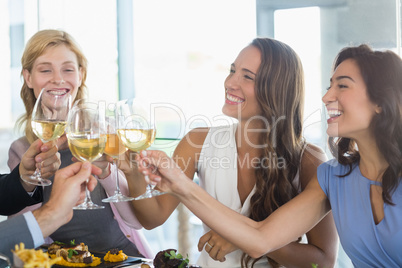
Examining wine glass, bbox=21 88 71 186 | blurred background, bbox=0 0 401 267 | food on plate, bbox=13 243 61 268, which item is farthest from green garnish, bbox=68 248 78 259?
blurred background, bbox=0 0 401 267

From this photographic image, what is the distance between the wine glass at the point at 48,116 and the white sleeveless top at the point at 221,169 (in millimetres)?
793

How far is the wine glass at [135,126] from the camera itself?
139cm

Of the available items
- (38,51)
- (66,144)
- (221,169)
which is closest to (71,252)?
(66,144)

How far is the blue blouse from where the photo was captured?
62.5 inches

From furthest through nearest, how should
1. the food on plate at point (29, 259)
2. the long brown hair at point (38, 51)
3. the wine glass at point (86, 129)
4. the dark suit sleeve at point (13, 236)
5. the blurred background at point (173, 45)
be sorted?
the blurred background at point (173, 45), the long brown hair at point (38, 51), the wine glass at point (86, 129), the dark suit sleeve at point (13, 236), the food on plate at point (29, 259)

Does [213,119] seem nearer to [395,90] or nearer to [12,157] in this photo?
[12,157]

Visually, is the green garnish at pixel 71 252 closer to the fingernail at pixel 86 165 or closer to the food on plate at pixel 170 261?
the food on plate at pixel 170 261

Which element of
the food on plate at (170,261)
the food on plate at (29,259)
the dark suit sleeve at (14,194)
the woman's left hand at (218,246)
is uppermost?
the food on plate at (29,259)

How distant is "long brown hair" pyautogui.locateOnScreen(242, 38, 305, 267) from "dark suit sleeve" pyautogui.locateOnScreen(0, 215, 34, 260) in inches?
42.2

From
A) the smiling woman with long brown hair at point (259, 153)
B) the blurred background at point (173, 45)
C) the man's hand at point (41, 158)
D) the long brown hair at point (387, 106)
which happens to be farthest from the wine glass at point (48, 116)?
→ the blurred background at point (173, 45)

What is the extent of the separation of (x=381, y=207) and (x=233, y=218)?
19.8 inches

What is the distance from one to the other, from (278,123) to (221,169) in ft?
1.08

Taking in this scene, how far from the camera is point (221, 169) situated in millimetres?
2230

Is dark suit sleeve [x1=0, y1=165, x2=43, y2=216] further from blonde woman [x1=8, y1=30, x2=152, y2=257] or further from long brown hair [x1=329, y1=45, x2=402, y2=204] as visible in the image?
long brown hair [x1=329, y1=45, x2=402, y2=204]
